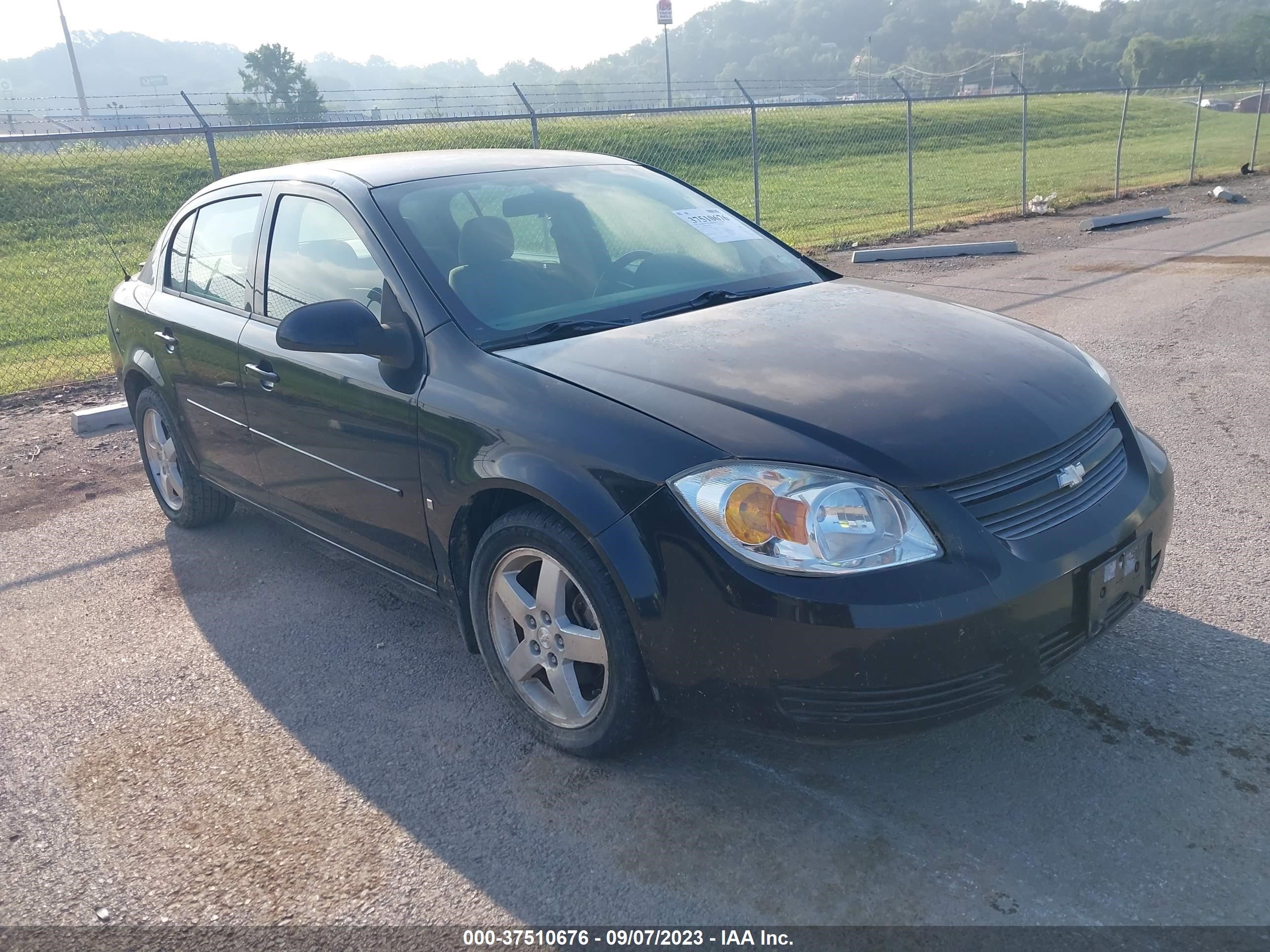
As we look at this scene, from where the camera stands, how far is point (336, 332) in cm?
318

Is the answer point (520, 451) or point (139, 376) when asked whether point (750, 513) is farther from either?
point (139, 376)

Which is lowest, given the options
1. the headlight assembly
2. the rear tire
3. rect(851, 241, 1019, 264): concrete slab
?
rect(851, 241, 1019, 264): concrete slab

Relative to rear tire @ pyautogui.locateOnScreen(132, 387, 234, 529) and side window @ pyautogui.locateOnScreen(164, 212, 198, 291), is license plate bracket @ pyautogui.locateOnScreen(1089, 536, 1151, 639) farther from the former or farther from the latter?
side window @ pyautogui.locateOnScreen(164, 212, 198, 291)

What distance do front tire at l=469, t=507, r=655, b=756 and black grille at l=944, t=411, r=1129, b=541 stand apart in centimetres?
94

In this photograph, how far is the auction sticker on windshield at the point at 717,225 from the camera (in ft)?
13.6

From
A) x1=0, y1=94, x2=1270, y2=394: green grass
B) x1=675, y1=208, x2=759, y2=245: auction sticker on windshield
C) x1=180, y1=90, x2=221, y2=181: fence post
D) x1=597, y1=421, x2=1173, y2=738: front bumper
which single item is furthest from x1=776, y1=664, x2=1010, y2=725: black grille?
x1=0, y1=94, x2=1270, y2=394: green grass

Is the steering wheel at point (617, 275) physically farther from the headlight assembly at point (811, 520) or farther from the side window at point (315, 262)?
the headlight assembly at point (811, 520)

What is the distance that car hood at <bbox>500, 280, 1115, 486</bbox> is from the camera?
2.58m

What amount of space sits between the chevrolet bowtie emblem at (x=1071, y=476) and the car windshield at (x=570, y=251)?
1.37 m

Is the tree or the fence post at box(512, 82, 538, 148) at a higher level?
the tree

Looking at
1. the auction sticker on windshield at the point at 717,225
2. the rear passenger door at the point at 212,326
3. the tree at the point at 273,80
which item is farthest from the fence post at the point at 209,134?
the tree at the point at 273,80

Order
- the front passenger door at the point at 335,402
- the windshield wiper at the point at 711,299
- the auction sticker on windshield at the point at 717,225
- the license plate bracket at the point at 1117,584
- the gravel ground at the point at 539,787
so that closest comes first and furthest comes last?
1. the gravel ground at the point at 539,787
2. the license plate bracket at the point at 1117,584
3. the front passenger door at the point at 335,402
4. the windshield wiper at the point at 711,299
5. the auction sticker on windshield at the point at 717,225

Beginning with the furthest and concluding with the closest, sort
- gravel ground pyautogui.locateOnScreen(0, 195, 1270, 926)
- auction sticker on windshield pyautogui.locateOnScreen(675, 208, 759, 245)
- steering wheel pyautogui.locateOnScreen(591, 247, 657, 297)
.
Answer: auction sticker on windshield pyautogui.locateOnScreen(675, 208, 759, 245), steering wheel pyautogui.locateOnScreen(591, 247, 657, 297), gravel ground pyautogui.locateOnScreen(0, 195, 1270, 926)

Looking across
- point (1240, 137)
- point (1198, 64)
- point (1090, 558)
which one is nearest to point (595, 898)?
point (1090, 558)
